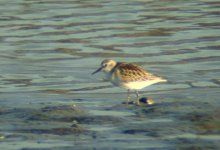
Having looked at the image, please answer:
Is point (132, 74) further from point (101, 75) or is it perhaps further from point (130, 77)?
point (101, 75)

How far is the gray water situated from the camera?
12.7 meters

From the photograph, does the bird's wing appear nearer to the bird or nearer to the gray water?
the bird

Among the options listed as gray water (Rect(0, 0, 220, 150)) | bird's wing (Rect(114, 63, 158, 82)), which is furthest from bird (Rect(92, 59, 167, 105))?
gray water (Rect(0, 0, 220, 150))

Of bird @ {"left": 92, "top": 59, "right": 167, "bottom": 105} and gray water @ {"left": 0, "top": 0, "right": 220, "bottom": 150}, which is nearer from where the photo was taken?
gray water @ {"left": 0, "top": 0, "right": 220, "bottom": 150}

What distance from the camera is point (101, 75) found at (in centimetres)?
1941

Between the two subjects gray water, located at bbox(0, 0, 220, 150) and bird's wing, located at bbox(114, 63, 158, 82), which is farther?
bird's wing, located at bbox(114, 63, 158, 82)

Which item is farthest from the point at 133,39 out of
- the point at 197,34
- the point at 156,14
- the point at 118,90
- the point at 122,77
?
the point at 122,77

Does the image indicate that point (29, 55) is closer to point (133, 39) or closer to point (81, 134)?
point (133, 39)

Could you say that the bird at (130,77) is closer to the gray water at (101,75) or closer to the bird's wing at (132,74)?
the bird's wing at (132,74)

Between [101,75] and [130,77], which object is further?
[101,75]

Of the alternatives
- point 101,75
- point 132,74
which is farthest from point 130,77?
point 101,75

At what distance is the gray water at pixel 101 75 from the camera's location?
1270 centimetres

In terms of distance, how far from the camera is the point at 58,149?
38.9 ft

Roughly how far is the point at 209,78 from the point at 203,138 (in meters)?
5.89
